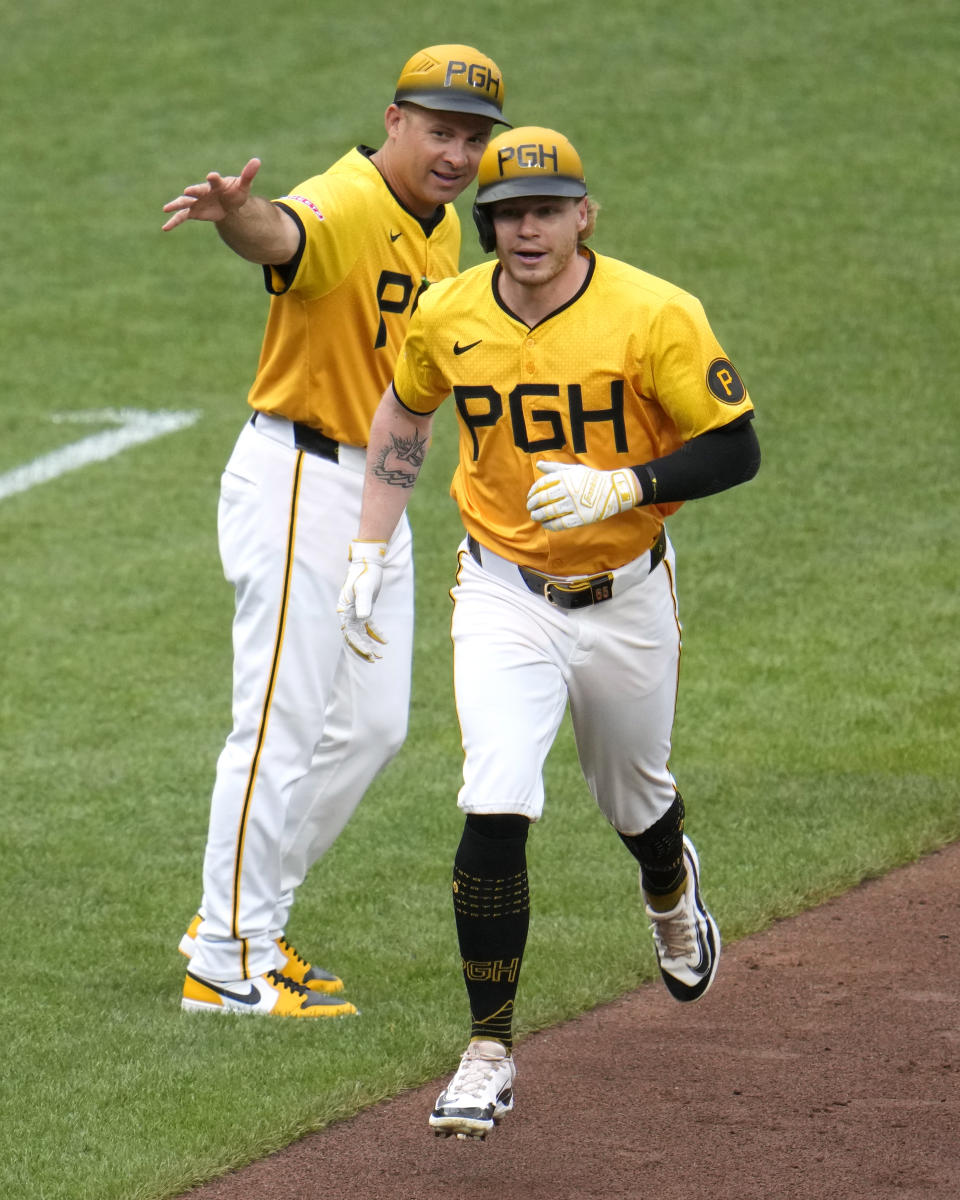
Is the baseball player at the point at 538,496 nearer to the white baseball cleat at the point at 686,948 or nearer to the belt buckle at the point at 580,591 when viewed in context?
the belt buckle at the point at 580,591

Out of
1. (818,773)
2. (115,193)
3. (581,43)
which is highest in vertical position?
(581,43)

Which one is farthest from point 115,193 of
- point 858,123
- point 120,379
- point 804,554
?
point 804,554

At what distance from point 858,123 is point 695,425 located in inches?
469

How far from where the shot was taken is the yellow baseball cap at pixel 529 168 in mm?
4152

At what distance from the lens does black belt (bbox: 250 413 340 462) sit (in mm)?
4992

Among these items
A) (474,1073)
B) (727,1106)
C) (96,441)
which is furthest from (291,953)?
(96,441)

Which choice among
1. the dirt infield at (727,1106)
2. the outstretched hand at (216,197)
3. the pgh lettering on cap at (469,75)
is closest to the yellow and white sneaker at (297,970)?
the dirt infield at (727,1106)

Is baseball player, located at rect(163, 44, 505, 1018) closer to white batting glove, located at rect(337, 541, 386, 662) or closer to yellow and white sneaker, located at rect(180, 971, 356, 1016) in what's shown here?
yellow and white sneaker, located at rect(180, 971, 356, 1016)

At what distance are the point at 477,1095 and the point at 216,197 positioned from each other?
2.23 meters

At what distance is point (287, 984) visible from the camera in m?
5.04

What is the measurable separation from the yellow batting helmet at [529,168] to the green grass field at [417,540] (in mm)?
2127

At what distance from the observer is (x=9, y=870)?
235 inches

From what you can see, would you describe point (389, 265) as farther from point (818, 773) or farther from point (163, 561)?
point (163, 561)

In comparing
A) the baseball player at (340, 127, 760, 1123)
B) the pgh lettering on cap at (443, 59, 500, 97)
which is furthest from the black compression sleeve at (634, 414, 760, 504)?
the pgh lettering on cap at (443, 59, 500, 97)
